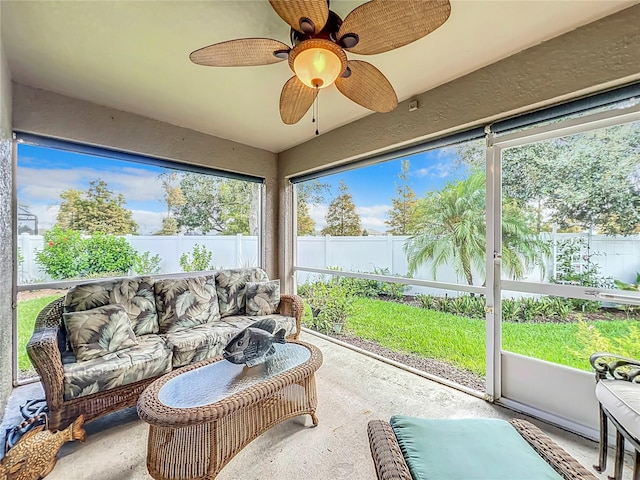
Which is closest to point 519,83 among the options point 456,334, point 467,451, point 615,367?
point 615,367

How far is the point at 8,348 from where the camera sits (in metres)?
2.26

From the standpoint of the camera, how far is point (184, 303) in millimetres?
2736

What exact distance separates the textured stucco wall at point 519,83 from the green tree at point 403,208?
1.44 feet

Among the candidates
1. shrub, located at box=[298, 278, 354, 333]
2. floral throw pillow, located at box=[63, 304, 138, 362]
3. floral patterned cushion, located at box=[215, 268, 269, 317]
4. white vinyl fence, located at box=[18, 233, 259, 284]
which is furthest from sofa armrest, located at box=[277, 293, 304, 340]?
floral throw pillow, located at box=[63, 304, 138, 362]

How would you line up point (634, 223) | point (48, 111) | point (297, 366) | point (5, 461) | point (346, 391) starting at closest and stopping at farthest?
point (5, 461) → point (634, 223) → point (297, 366) → point (346, 391) → point (48, 111)

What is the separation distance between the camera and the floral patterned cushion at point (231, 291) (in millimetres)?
3076

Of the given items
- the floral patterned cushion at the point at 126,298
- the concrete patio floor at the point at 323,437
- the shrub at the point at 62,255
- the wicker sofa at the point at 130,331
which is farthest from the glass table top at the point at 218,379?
the shrub at the point at 62,255

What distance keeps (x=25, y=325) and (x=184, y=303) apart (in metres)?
1.42

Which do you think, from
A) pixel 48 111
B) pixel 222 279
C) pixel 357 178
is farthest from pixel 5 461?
pixel 357 178

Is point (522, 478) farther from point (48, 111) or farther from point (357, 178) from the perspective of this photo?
point (48, 111)

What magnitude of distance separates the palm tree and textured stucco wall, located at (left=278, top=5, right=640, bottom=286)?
569 mm

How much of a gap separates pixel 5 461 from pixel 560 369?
3305mm

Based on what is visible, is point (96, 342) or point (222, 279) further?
point (222, 279)

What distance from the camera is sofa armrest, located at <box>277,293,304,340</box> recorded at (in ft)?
10.0
